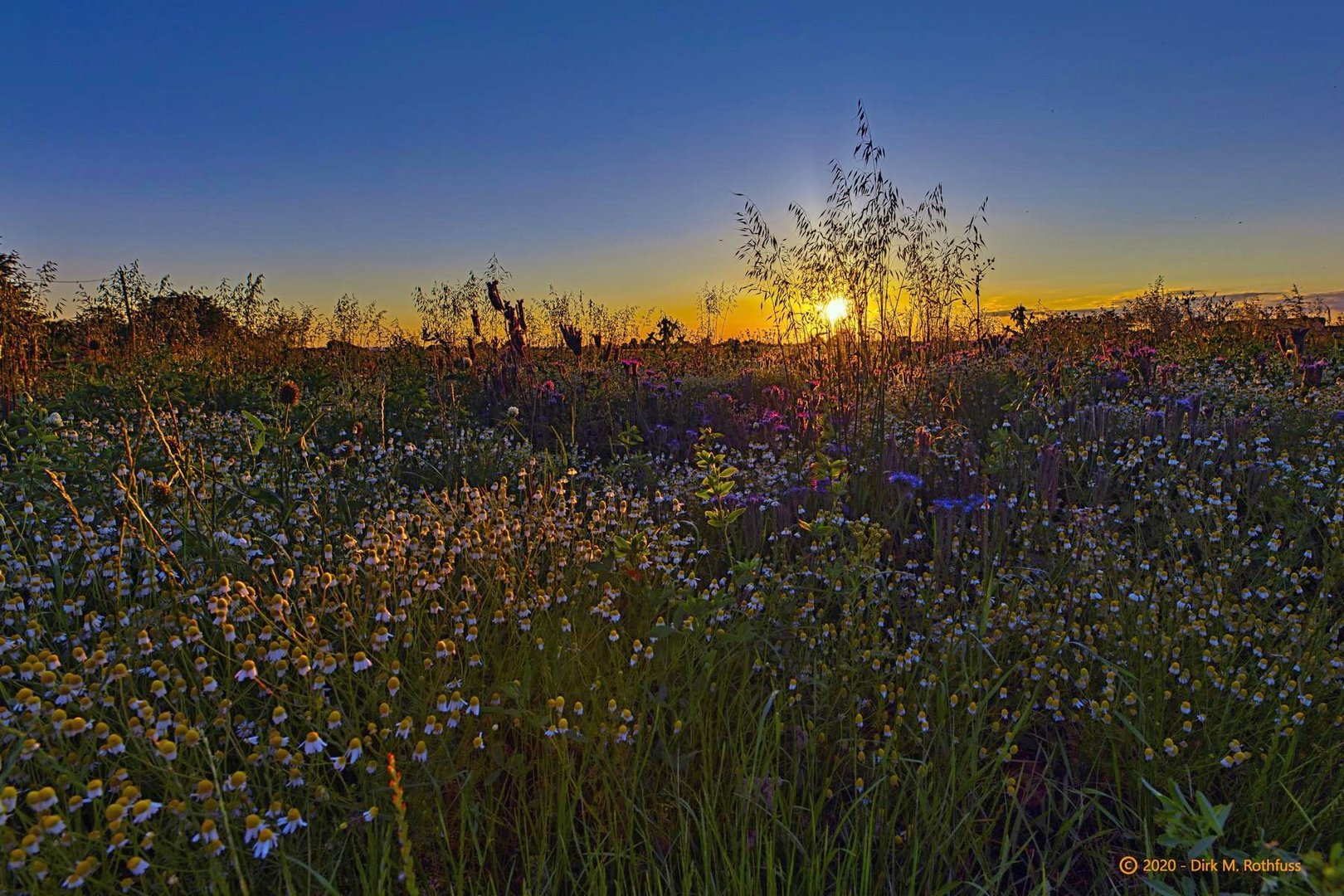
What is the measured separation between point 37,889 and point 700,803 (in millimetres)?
1150

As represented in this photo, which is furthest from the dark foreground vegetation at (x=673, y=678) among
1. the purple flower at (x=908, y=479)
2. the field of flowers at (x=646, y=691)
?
the purple flower at (x=908, y=479)

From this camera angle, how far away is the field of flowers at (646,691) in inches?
54.9

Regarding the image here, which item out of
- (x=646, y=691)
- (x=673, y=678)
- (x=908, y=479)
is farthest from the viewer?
(x=908, y=479)

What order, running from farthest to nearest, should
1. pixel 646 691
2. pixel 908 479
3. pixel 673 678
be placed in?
pixel 908 479, pixel 673 678, pixel 646 691

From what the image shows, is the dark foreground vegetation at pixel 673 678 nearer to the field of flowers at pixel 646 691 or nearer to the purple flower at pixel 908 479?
the field of flowers at pixel 646 691

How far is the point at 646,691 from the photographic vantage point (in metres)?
1.80

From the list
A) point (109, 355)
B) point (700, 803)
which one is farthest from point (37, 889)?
point (109, 355)

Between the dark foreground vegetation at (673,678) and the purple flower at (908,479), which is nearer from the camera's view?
the dark foreground vegetation at (673,678)

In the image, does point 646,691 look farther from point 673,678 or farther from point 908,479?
point 908,479

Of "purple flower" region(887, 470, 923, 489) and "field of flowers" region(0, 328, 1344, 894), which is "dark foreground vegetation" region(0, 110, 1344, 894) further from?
"purple flower" region(887, 470, 923, 489)

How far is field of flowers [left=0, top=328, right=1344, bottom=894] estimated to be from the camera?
4.57 ft

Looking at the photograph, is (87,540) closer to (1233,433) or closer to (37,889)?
(37,889)

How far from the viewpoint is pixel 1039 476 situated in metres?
3.46

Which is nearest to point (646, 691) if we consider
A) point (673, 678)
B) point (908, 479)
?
point (673, 678)
